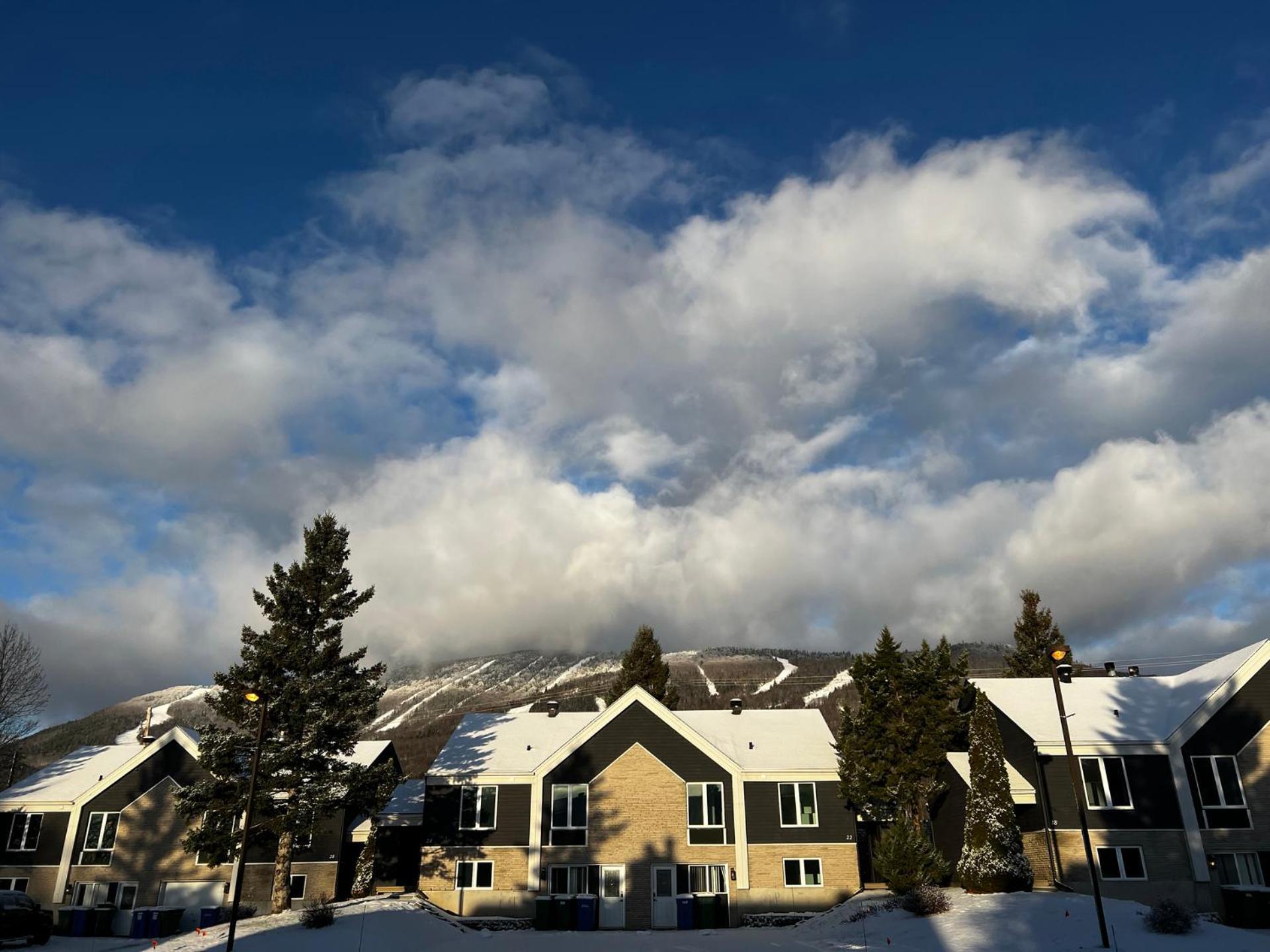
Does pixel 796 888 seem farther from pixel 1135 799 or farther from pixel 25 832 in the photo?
pixel 25 832

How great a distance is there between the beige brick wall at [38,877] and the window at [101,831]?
1.88 meters

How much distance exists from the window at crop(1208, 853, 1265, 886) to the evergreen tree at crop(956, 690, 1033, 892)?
36.6 feet

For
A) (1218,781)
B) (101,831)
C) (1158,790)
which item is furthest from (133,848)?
(1218,781)

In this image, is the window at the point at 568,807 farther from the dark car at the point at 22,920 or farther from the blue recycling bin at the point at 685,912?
the dark car at the point at 22,920

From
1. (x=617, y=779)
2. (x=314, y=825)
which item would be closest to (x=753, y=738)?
(x=617, y=779)

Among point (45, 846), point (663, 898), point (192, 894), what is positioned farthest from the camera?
point (45, 846)

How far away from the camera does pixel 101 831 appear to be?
4341 centimetres

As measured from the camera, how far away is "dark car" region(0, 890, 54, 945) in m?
31.4

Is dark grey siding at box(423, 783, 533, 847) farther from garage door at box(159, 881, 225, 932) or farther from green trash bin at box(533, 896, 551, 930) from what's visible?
garage door at box(159, 881, 225, 932)

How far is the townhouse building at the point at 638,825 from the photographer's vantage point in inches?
1638

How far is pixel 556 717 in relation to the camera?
50.9 meters

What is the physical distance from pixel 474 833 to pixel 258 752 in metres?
16.3

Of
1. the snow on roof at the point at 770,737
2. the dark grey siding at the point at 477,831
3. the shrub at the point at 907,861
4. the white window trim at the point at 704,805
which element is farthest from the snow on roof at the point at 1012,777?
the dark grey siding at the point at 477,831

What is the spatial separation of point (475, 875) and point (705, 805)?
11530mm
